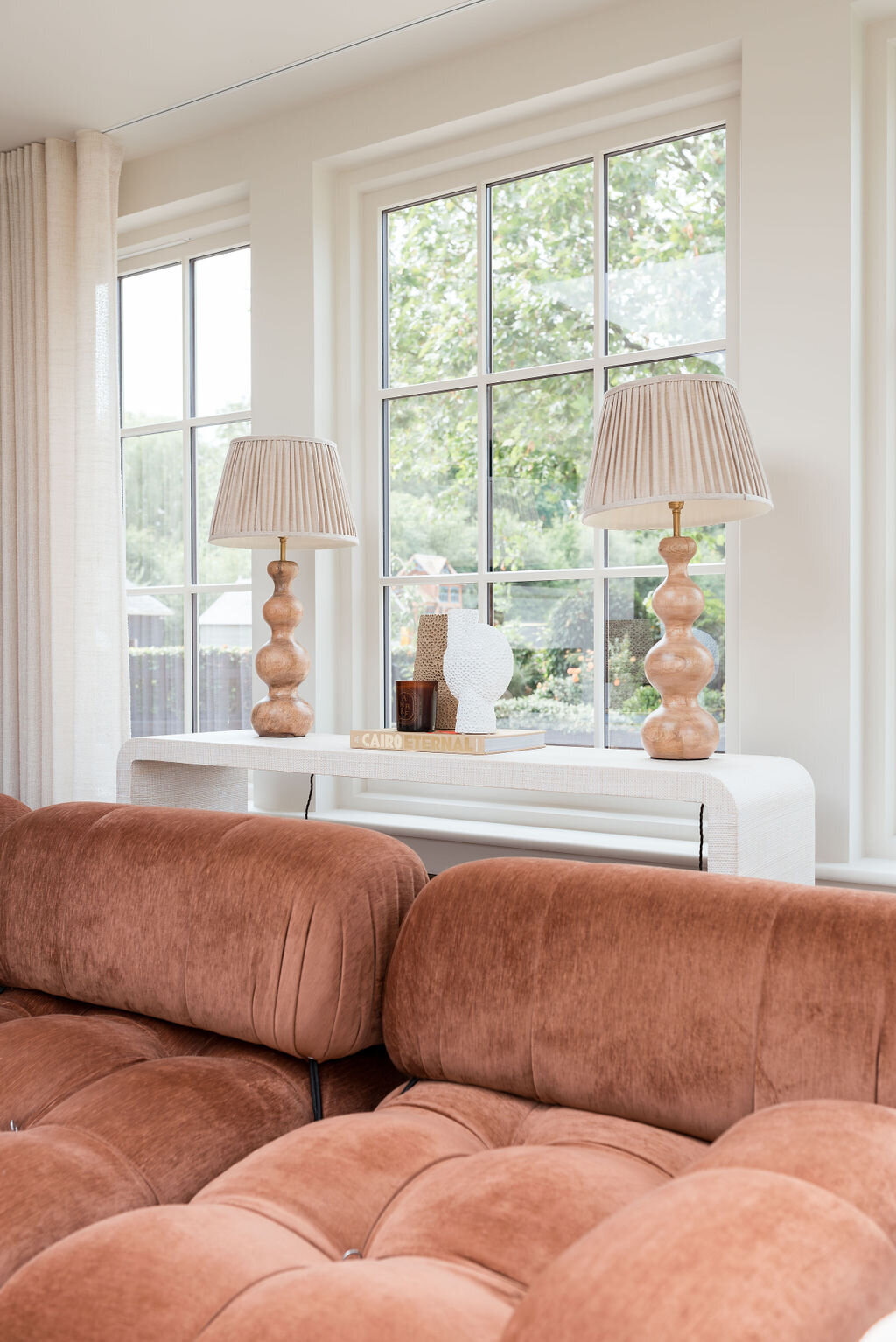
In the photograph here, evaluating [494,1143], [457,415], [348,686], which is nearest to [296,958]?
[494,1143]

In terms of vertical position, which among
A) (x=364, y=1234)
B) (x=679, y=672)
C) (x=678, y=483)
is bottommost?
(x=364, y=1234)

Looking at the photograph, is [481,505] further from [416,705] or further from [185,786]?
[185,786]

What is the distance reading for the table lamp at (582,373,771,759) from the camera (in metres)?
1.70

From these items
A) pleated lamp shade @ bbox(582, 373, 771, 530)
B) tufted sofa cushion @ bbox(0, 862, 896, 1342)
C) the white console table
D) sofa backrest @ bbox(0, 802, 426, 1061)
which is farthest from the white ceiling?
tufted sofa cushion @ bbox(0, 862, 896, 1342)

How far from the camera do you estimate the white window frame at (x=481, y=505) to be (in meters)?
2.17

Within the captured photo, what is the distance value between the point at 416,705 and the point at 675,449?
27.7 inches

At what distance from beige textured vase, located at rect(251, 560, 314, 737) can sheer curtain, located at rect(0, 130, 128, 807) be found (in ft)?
2.32

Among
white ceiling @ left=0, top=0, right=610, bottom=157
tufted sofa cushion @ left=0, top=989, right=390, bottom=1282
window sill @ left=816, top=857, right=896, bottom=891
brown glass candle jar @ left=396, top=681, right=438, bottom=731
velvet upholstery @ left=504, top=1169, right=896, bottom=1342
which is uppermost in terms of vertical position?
white ceiling @ left=0, top=0, right=610, bottom=157

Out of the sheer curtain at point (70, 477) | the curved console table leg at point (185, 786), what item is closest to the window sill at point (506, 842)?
the curved console table leg at point (185, 786)

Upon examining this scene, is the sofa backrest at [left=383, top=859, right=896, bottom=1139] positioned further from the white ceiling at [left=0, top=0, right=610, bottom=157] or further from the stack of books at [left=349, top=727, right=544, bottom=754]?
the white ceiling at [left=0, top=0, right=610, bottom=157]

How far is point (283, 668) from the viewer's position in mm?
2326

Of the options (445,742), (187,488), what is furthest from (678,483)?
(187,488)

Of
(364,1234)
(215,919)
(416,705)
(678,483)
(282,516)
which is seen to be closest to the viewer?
(364,1234)

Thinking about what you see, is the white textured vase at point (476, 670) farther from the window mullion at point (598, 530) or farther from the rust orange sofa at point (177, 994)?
the rust orange sofa at point (177, 994)
